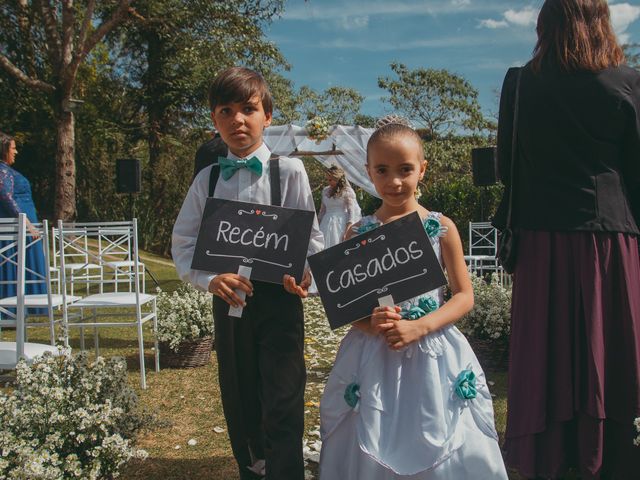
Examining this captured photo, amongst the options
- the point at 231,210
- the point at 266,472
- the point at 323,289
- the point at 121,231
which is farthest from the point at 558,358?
the point at 121,231

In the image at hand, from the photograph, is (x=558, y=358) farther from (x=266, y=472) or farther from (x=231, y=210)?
(x=231, y=210)

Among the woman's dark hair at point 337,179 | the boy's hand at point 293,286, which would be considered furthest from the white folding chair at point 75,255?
the woman's dark hair at point 337,179

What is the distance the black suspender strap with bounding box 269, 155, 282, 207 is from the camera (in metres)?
2.32

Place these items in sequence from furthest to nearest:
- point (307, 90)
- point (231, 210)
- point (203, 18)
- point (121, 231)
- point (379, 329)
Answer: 1. point (307, 90)
2. point (203, 18)
3. point (121, 231)
4. point (231, 210)
5. point (379, 329)

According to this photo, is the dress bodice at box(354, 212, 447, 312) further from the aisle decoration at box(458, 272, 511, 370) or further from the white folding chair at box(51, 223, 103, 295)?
the white folding chair at box(51, 223, 103, 295)

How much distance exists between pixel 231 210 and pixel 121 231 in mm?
3662

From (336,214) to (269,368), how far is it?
8.09 m

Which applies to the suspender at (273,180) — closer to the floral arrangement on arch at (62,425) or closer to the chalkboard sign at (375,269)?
the chalkboard sign at (375,269)

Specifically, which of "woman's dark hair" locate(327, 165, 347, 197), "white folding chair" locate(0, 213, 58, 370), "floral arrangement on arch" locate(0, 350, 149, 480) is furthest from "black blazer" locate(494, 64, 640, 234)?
"woman's dark hair" locate(327, 165, 347, 197)

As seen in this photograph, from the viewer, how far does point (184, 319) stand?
5.01m

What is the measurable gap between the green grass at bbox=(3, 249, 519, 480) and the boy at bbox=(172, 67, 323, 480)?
0.55 metres

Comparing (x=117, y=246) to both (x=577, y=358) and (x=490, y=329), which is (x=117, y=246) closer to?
(x=490, y=329)

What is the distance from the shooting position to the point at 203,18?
610 inches

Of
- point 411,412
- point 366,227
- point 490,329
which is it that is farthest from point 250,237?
point 490,329
